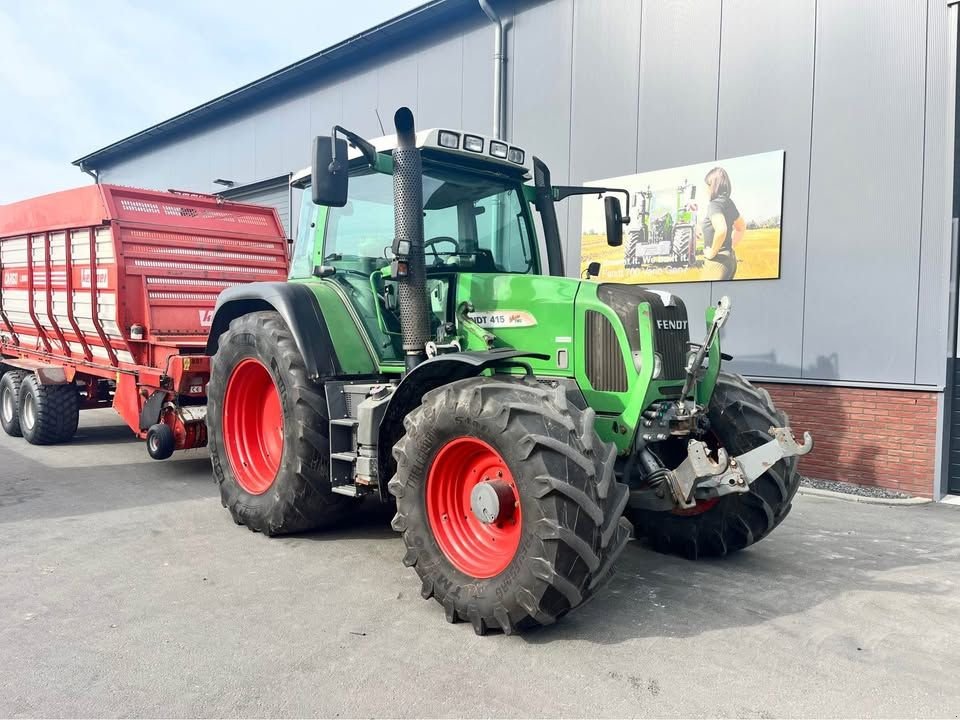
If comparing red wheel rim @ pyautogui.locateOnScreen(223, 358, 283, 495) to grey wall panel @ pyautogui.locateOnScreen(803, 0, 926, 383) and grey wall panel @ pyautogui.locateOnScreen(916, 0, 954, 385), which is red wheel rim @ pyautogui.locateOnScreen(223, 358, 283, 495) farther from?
grey wall panel @ pyautogui.locateOnScreen(916, 0, 954, 385)

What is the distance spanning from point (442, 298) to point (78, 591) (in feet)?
8.69

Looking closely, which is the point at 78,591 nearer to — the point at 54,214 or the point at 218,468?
the point at 218,468

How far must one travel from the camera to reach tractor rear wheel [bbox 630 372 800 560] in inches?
179

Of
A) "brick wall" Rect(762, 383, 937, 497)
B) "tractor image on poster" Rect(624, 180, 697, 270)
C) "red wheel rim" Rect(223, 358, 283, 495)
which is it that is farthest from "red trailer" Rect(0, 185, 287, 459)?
"brick wall" Rect(762, 383, 937, 497)

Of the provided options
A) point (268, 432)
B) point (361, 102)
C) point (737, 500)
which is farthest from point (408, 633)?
point (361, 102)

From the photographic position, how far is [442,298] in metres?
4.65

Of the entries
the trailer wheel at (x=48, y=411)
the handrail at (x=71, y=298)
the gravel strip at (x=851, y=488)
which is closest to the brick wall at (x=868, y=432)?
the gravel strip at (x=851, y=488)

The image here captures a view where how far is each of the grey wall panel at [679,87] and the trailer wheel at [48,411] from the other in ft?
23.6

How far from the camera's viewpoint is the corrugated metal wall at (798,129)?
22.9 feet

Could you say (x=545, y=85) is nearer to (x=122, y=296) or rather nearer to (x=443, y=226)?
(x=443, y=226)

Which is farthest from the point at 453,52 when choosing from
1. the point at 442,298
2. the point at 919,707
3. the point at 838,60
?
the point at 919,707

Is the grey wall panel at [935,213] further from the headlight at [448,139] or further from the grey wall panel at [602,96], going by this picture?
the headlight at [448,139]

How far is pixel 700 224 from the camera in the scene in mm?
8531

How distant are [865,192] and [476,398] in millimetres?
5638
